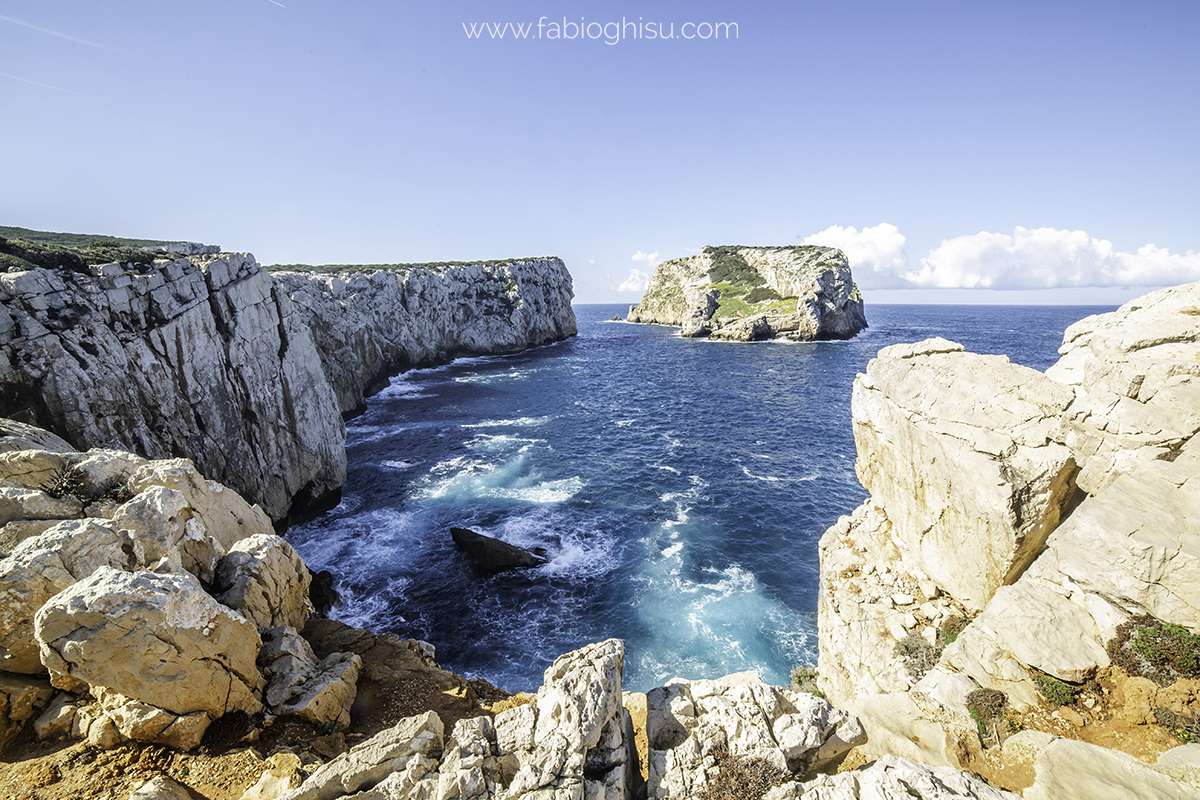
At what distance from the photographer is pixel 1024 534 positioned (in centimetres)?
1519

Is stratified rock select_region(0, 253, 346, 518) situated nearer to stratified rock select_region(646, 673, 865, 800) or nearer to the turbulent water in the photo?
the turbulent water

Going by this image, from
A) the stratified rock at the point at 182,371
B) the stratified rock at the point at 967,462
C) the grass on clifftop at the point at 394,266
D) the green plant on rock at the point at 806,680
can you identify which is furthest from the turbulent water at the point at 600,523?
the grass on clifftop at the point at 394,266

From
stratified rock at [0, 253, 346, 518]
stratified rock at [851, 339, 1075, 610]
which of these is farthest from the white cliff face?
stratified rock at [851, 339, 1075, 610]

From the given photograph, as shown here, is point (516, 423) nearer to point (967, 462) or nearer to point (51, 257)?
point (51, 257)

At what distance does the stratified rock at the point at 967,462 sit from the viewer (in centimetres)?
1516

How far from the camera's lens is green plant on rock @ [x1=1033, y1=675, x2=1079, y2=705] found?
39.7 ft

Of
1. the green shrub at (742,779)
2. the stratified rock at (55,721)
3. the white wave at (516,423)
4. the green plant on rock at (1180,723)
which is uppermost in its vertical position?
the green plant on rock at (1180,723)

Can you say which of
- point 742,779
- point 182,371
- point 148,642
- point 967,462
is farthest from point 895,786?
point 182,371

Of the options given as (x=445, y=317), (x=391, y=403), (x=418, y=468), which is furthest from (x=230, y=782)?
(x=445, y=317)

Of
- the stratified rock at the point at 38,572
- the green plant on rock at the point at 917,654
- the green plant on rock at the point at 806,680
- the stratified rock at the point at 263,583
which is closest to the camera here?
the stratified rock at the point at 38,572

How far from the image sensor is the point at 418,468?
154ft

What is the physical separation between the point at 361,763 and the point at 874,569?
20.0 meters

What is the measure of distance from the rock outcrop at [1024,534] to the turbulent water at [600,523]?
799 cm

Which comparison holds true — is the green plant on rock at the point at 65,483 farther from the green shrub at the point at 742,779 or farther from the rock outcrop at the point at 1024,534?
the rock outcrop at the point at 1024,534
